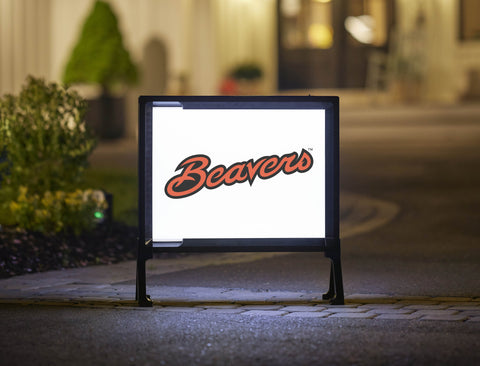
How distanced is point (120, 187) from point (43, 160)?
11.2 feet

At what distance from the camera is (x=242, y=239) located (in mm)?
6891

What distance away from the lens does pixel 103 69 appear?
18594 mm

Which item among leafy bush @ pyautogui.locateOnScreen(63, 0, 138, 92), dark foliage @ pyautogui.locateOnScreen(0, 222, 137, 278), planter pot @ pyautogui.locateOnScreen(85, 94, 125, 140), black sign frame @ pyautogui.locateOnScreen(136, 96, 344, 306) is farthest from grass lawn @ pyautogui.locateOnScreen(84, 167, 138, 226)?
planter pot @ pyautogui.locateOnScreen(85, 94, 125, 140)

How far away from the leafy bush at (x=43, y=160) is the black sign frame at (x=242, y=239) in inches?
98.0

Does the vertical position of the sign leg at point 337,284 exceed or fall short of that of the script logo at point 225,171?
it falls short

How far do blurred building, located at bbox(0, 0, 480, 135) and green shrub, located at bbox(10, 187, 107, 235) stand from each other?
10251 mm

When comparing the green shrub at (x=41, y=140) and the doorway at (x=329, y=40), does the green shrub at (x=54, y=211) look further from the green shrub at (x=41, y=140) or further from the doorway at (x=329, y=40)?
the doorway at (x=329, y=40)

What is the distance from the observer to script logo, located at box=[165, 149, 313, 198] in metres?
6.85

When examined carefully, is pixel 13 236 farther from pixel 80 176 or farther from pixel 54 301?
pixel 54 301

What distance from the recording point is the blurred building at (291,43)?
2080 cm

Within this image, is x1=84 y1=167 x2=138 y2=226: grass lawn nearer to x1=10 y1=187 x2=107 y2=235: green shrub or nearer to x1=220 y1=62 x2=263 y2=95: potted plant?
x1=10 y1=187 x2=107 y2=235: green shrub

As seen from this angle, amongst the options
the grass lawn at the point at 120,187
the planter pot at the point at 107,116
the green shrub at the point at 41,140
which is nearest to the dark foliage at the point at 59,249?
the green shrub at the point at 41,140

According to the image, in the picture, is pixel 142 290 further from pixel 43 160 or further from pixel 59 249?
pixel 43 160

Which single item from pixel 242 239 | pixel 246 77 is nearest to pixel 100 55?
pixel 246 77
